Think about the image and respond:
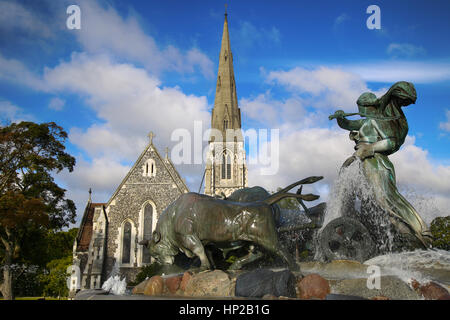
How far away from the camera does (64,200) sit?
27438mm

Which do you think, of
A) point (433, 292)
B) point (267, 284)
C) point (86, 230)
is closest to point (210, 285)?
point (267, 284)

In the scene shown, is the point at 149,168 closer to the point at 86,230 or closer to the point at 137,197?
the point at 137,197

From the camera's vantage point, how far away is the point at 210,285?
5.77m

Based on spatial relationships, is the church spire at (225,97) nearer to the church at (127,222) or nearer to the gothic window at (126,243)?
the church at (127,222)

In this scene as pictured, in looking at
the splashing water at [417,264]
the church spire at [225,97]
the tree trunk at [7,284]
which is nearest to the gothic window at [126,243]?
the tree trunk at [7,284]

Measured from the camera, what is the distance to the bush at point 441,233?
71.5ft

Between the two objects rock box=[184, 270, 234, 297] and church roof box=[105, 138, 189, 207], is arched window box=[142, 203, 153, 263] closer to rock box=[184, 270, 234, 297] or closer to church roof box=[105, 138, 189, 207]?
church roof box=[105, 138, 189, 207]

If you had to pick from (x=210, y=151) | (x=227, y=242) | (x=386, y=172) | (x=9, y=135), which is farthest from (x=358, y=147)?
(x=210, y=151)

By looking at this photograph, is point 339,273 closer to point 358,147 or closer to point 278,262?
point 278,262

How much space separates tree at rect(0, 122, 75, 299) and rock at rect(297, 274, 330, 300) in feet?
67.4

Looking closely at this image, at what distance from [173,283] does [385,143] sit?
495cm

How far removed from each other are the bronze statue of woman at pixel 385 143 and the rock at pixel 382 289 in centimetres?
204

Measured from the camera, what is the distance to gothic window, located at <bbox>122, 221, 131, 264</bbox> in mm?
28031

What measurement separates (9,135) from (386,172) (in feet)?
79.2
